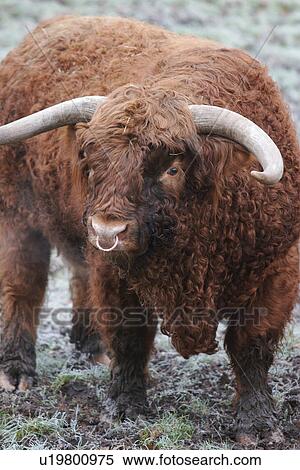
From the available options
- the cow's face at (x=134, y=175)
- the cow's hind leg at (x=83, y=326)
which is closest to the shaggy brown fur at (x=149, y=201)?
the cow's face at (x=134, y=175)

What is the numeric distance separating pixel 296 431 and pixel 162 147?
7.49 feet

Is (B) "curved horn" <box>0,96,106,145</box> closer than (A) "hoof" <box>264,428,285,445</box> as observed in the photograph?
Yes

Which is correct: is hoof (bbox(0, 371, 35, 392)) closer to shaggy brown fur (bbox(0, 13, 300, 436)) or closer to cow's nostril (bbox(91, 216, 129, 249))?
shaggy brown fur (bbox(0, 13, 300, 436))

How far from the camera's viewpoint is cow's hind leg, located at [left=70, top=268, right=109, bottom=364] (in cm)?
757

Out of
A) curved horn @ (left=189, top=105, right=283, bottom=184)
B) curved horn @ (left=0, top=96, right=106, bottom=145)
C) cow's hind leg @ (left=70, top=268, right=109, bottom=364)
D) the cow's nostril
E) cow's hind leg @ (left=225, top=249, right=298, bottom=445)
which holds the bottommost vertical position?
cow's hind leg @ (left=70, top=268, right=109, bottom=364)

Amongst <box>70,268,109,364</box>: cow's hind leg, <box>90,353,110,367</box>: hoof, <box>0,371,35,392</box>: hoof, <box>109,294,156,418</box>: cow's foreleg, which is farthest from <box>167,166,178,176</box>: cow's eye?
<box>90,353,110,367</box>: hoof

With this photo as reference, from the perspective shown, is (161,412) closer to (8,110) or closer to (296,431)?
(296,431)

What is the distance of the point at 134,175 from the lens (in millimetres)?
4566

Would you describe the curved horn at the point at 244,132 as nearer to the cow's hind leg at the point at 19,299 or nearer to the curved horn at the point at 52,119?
the curved horn at the point at 52,119

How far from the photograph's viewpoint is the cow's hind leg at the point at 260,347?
5.62m

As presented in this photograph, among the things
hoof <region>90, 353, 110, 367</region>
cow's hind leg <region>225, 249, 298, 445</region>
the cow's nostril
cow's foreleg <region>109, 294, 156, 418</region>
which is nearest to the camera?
the cow's nostril

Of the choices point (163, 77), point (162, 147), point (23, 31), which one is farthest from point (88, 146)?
point (23, 31)

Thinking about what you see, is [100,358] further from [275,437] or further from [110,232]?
[110,232]

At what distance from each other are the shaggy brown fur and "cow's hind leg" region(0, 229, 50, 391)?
0.01 m
